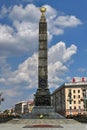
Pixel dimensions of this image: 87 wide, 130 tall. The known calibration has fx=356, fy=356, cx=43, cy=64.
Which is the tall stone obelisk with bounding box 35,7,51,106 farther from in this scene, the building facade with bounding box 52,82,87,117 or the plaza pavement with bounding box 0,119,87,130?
the building facade with bounding box 52,82,87,117

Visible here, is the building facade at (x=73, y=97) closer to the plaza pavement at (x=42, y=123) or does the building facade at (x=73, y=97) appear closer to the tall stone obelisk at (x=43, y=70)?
the tall stone obelisk at (x=43, y=70)

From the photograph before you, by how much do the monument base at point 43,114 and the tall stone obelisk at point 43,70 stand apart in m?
0.88

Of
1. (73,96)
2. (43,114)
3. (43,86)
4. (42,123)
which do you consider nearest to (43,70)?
(43,86)

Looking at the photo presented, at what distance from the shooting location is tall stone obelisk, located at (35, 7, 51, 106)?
186 feet

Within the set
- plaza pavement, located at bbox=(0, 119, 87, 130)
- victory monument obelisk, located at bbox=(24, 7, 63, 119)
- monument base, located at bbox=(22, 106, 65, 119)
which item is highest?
victory monument obelisk, located at bbox=(24, 7, 63, 119)

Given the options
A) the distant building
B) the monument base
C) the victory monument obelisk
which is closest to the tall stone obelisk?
the victory monument obelisk

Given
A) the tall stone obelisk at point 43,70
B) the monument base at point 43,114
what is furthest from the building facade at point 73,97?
the monument base at point 43,114

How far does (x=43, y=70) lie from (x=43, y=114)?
24.5 feet

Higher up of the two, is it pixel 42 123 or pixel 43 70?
pixel 43 70

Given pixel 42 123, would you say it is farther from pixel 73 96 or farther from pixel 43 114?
pixel 73 96

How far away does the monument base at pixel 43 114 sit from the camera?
54.3 metres

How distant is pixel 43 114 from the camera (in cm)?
5506

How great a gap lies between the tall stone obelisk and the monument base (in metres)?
0.88

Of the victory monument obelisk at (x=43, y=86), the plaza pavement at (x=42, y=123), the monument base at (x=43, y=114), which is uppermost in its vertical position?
the victory monument obelisk at (x=43, y=86)
